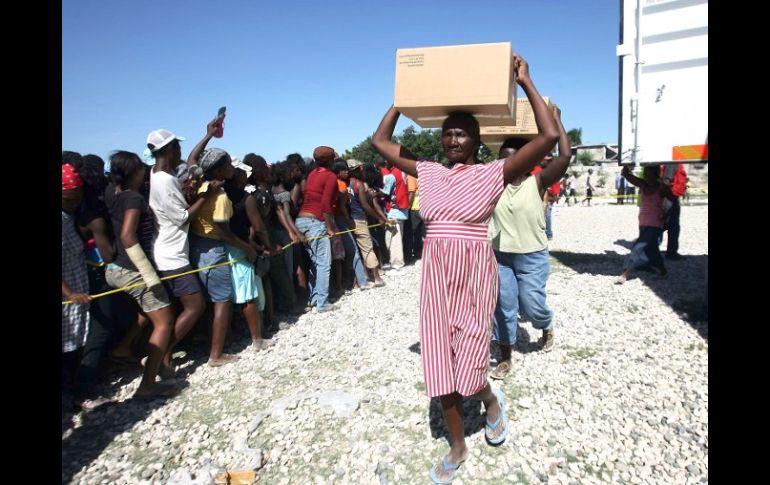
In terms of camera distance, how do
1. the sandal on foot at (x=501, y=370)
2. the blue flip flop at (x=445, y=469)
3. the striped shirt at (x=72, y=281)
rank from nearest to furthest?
the blue flip flop at (x=445, y=469) → the striped shirt at (x=72, y=281) → the sandal on foot at (x=501, y=370)

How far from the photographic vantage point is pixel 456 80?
85.6 inches

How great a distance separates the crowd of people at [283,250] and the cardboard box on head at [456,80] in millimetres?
156

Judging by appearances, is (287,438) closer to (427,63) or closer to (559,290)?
(427,63)

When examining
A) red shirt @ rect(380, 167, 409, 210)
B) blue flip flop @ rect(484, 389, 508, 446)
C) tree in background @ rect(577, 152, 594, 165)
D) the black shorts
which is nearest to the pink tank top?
red shirt @ rect(380, 167, 409, 210)

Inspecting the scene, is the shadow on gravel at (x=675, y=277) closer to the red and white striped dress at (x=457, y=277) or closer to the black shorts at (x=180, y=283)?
the red and white striped dress at (x=457, y=277)

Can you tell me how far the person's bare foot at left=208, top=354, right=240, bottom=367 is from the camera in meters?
4.07

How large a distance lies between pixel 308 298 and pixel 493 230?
10.5ft

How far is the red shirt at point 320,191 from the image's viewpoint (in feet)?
18.7

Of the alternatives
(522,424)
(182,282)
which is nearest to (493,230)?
(522,424)

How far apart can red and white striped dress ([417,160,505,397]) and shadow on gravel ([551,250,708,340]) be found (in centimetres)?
326

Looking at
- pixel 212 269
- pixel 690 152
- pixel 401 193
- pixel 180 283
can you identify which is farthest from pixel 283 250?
pixel 690 152

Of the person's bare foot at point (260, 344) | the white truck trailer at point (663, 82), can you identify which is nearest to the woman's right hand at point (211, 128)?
the person's bare foot at point (260, 344)

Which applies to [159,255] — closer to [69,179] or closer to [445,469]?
[69,179]

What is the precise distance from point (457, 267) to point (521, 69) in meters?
1.03
